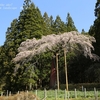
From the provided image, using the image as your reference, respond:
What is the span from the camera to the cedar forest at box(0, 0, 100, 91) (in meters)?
29.5

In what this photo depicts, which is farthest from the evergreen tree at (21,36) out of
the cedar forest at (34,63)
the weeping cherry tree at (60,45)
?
the weeping cherry tree at (60,45)

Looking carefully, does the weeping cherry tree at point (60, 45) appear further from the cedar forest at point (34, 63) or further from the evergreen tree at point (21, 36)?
the evergreen tree at point (21, 36)

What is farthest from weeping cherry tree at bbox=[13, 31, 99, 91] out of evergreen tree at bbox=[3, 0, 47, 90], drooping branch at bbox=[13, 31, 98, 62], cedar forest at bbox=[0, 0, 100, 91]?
evergreen tree at bbox=[3, 0, 47, 90]

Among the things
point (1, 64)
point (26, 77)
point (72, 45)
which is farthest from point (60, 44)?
point (1, 64)

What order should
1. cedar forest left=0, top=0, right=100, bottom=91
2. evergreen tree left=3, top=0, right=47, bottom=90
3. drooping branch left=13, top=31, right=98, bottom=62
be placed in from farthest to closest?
evergreen tree left=3, top=0, right=47, bottom=90 < cedar forest left=0, top=0, right=100, bottom=91 < drooping branch left=13, top=31, right=98, bottom=62

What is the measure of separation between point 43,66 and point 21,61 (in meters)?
5.38

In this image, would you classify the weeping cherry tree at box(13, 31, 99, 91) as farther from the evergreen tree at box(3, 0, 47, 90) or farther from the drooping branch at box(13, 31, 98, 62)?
the evergreen tree at box(3, 0, 47, 90)

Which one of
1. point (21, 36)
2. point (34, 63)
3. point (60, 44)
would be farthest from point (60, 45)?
point (21, 36)

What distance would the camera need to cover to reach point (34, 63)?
94.9 feet

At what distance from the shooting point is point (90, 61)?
104ft

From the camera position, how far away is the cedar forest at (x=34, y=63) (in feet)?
96.7

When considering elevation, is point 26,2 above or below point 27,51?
above

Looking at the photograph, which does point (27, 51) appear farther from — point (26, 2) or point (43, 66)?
point (26, 2)

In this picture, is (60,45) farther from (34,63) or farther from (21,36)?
(21,36)
